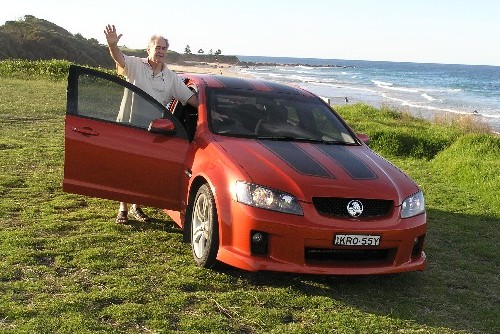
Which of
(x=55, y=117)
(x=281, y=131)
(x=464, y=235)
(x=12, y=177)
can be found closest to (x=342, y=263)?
(x=281, y=131)

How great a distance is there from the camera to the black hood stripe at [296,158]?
15.9 ft

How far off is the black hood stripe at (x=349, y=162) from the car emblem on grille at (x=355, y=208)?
0.27 meters

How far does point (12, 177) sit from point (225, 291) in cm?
429

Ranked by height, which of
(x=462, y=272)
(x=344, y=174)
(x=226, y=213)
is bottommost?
(x=462, y=272)

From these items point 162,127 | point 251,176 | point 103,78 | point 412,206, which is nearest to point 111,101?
point 103,78

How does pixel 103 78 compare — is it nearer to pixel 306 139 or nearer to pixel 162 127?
pixel 162 127

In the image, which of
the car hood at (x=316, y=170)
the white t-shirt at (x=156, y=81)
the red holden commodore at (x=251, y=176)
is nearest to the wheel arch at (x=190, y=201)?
the red holden commodore at (x=251, y=176)

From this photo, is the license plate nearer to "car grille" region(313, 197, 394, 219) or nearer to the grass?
"car grille" region(313, 197, 394, 219)

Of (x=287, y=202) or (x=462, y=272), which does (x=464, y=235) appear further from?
(x=287, y=202)

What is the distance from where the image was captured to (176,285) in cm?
470

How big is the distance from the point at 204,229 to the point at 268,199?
754mm

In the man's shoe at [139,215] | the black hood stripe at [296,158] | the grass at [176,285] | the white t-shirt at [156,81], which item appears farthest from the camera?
the man's shoe at [139,215]

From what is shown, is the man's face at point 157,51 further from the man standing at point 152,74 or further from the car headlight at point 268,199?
the car headlight at point 268,199

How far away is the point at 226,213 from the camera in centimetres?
475
